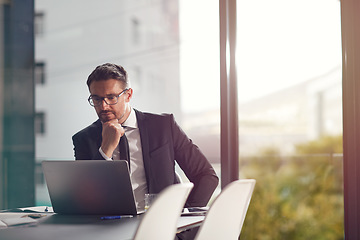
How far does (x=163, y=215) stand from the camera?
6.05ft

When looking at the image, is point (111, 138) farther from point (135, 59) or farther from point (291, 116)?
point (291, 116)

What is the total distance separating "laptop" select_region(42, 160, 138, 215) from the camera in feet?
7.98

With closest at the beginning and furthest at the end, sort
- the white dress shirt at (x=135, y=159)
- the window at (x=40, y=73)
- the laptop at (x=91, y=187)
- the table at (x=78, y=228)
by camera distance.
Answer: the table at (x=78, y=228) < the laptop at (x=91, y=187) < the white dress shirt at (x=135, y=159) < the window at (x=40, y=73)

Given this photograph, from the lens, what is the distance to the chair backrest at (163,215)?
1.76m

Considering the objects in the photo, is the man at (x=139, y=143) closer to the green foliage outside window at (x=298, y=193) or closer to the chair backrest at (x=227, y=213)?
the green foliage outside window at (x=298, y=193)

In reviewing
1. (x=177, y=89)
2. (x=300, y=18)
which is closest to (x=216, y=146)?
(x=177, y=89)

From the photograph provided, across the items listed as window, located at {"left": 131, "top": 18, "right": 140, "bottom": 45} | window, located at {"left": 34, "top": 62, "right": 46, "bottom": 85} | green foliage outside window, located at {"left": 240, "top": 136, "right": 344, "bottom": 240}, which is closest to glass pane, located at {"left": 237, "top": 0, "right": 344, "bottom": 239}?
green foliage outside window, located at {"left": 240, "top": 136, "right": 344, "bottom": 240}

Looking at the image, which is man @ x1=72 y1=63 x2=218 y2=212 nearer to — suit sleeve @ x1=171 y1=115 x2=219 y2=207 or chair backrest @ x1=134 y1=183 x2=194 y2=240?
suit sleeve @ x1=171 y1=115 x2=219 y2=207

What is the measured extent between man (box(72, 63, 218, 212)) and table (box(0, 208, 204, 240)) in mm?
904

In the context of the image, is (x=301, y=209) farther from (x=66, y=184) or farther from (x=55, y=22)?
(x=55, y=22)

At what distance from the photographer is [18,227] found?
2352mm

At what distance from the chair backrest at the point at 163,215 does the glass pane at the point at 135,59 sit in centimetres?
232

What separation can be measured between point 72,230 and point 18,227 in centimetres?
28

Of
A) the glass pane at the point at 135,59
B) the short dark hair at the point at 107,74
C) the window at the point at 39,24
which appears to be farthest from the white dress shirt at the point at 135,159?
the window at the point at 39,24
